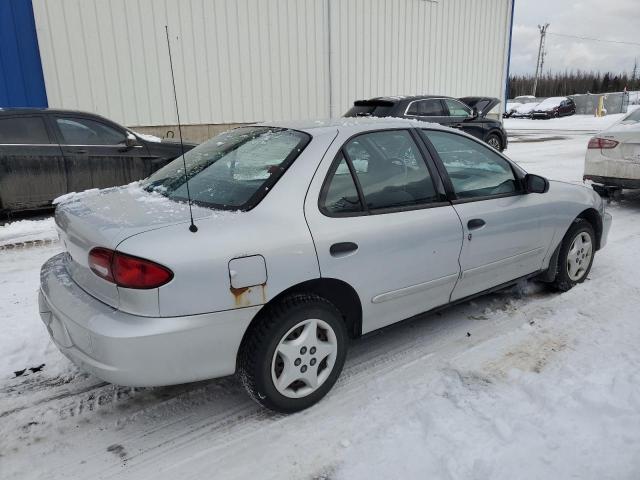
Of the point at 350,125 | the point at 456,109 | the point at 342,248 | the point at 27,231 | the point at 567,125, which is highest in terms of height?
the point at 350,125

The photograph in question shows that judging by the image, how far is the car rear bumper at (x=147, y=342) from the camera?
7.39 ft

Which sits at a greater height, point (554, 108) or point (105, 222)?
point (105, 222)

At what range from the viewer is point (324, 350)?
2.77 m

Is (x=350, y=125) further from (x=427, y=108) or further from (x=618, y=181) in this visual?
(x=427, y=108)

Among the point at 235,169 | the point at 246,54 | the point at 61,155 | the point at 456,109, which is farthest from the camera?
the point at 246,54

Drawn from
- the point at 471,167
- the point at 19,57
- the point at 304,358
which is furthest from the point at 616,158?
the point at 19,57

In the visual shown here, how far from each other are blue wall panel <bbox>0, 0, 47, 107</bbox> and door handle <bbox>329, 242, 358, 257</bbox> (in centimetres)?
984

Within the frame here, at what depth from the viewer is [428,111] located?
11.2m

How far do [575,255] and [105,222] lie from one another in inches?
146

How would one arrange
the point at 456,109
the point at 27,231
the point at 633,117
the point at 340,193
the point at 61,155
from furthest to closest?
the point at 456,109, the point at 633,117, the point at 61,155, the point at 27,231, the point at 340,193

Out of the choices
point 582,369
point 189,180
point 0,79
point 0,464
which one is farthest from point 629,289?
point 0,79

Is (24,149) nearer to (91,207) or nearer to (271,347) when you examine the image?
(91,207)

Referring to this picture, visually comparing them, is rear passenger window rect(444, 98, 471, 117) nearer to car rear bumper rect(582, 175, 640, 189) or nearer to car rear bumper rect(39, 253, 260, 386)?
car rear bumper rect(582, 175, 640, 189)

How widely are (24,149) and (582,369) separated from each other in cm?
670
